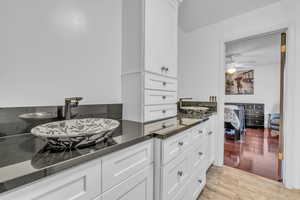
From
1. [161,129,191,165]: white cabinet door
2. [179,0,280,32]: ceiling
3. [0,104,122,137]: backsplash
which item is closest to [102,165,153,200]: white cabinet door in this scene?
[161,129,191,165]: white cabinet door

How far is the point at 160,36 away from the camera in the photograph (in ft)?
4.12

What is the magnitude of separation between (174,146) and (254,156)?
2340 mm

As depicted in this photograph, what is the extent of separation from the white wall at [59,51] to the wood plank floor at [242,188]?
1.44 metres

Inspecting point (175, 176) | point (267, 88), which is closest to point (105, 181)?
point (175, 176)

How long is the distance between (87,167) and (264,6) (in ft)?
8.38

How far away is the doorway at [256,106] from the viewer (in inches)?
77.9

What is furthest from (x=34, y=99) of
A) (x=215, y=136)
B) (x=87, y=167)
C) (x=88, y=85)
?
(x=215, y=136)

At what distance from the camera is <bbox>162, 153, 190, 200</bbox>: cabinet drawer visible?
0.82 metres

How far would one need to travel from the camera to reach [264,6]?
5.72 feet

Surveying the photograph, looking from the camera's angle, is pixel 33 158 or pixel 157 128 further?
pixel 157 128

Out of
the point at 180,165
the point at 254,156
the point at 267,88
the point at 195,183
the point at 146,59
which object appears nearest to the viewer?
the point at 180,165

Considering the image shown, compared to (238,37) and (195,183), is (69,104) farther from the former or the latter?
(238,37)

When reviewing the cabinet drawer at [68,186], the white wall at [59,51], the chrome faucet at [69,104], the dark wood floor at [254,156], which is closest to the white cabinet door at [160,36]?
the white wall at [59,51]

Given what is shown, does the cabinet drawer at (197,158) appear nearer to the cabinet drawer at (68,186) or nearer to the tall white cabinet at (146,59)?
the tall white cabinet at (146,59)
